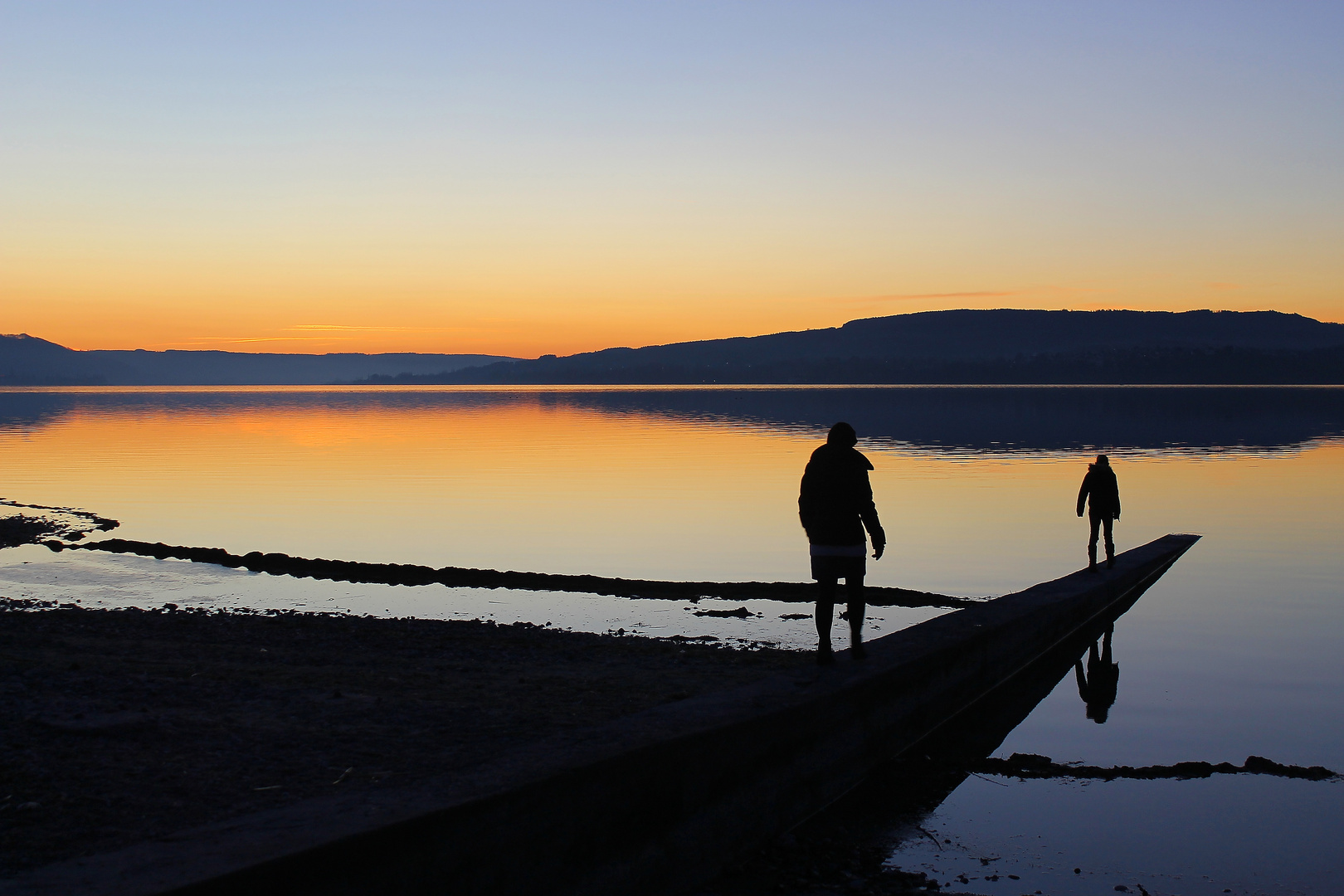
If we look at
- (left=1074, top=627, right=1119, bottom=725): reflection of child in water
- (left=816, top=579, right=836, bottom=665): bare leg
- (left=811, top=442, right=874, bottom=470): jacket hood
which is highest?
(left=811, top=442, right=874, bottom=470): jacket hood

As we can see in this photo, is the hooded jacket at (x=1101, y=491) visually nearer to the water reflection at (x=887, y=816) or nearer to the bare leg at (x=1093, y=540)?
the bare leg at (x=1093, y=540)

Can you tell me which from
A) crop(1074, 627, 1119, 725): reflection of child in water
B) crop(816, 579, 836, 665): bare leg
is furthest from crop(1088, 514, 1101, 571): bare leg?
crop(816, 579, 836, 665): bare leg

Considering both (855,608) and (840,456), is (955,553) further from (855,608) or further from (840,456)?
(840,456)

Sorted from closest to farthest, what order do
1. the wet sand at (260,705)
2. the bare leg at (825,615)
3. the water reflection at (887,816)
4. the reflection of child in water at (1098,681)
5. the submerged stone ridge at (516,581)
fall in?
1. the wet sand at (260,705)
2. the water reflection at (887,816)
3. the bare leg at (825,615)
4. the reflection of child in water at (1098,681)
5. the submerged stone ridge at (516,581)

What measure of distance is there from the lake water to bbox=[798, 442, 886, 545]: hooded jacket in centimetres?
263

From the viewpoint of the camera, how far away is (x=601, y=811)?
653 centimetres

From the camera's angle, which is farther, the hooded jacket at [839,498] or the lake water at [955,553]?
the hooded jacket at [839,498]

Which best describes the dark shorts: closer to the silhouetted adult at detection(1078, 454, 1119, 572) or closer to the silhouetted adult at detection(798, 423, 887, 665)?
the silhouetted adult at detection(798, 423, 887, 665)

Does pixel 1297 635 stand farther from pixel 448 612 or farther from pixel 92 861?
pixel 92 861

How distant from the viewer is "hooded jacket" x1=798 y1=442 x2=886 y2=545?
9430mm

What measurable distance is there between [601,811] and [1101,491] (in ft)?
48.0

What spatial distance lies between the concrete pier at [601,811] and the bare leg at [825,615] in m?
0.24

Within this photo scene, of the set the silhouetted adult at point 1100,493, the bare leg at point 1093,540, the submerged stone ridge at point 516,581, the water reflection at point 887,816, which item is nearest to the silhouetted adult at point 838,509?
the water reflection at point 887,816

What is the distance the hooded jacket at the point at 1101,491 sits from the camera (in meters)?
18.6
